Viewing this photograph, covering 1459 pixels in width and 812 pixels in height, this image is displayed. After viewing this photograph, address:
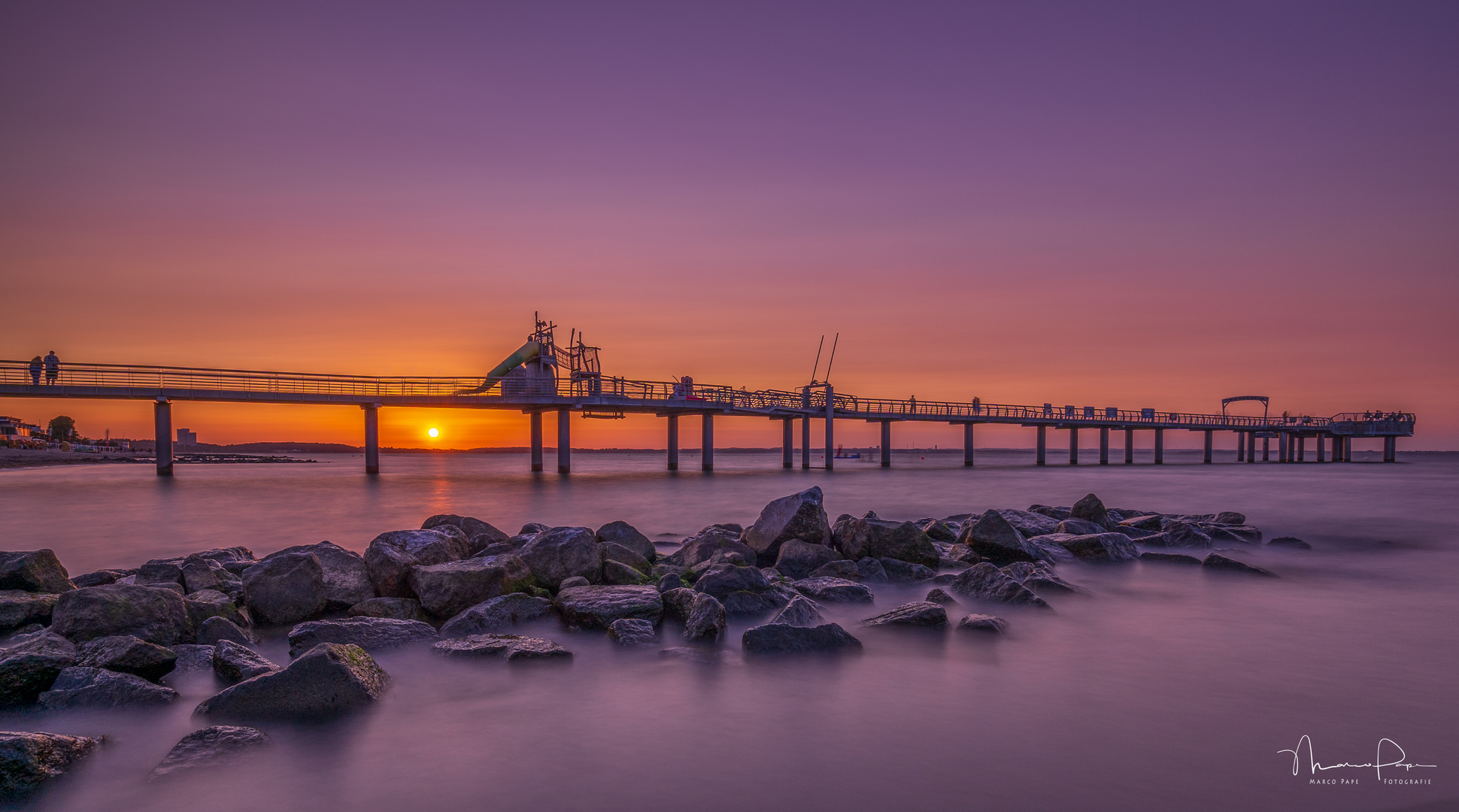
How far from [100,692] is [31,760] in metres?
1.46

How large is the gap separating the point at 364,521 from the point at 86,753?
19103mm

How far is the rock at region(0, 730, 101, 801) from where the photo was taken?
4156mm

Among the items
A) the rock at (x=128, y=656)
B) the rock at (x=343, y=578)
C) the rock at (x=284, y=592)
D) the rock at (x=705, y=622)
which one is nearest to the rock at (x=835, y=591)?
the rock at (x=705, y=622)

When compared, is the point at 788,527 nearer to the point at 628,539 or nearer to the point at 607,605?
the point at 628,539

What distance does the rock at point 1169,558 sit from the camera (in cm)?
1237

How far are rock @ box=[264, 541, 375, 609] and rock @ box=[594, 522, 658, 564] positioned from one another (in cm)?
344

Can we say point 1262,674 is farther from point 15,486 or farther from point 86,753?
point 15,486

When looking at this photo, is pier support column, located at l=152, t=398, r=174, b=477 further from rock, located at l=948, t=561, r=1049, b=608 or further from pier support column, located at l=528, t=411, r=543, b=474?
rock, located at l=948, t=561, r=1049, b=608

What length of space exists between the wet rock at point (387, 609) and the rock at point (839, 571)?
503cm

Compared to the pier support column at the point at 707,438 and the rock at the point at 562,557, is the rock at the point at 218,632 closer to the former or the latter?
the rock at the point at 562,557

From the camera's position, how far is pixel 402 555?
907 cm

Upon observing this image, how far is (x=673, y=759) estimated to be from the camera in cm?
496

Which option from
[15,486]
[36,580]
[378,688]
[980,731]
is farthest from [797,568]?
[15,486]

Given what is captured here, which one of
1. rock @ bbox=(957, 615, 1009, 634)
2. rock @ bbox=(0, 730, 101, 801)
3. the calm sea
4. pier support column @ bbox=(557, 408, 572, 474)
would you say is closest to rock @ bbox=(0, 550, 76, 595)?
the calm sea
